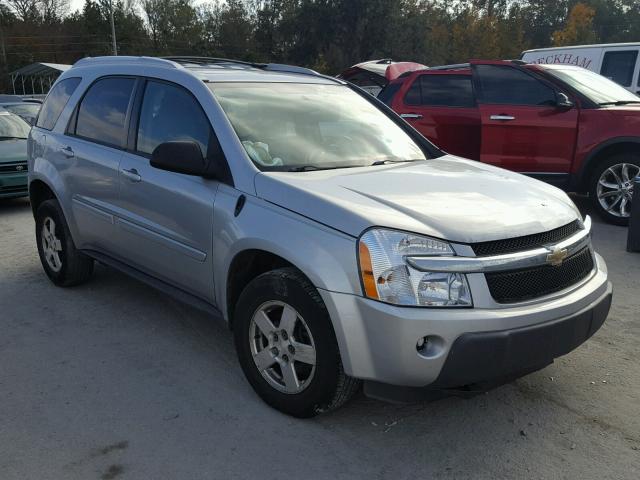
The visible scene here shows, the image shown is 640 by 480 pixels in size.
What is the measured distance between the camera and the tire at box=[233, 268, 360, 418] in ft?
9.66

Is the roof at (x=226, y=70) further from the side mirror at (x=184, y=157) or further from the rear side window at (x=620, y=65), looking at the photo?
the rear side window at (x=620, y=65)

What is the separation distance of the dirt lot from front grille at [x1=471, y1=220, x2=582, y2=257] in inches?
36.2

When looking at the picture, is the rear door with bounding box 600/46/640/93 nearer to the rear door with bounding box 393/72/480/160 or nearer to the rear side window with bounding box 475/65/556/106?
the rear side window with bounding box 475/65/556/106

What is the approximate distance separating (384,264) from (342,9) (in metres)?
49.8

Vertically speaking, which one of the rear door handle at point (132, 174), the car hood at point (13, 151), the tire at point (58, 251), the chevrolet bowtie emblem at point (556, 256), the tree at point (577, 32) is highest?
the tree at point (577, 32)

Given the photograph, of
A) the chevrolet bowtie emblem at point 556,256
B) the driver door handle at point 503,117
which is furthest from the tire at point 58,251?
the driver door handle at point 503,117

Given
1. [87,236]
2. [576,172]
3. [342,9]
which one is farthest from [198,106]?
[342,9]

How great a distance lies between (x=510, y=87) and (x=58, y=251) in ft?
18.9

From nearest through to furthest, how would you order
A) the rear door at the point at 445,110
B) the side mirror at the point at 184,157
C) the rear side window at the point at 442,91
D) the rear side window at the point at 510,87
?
1. the side mirror at the point at 184,157
2. the rear side window at the point at 510,87
3. the rear door at the point at 445,110
4. the rear side window at the point at 442,91

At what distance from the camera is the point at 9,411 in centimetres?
336

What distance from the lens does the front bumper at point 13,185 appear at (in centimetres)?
886

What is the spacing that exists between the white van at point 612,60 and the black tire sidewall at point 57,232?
1076cm

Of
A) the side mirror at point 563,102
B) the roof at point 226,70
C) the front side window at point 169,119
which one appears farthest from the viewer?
the side mirror at point 563,102

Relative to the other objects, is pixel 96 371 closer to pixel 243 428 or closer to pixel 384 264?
pixel 243 428
